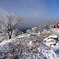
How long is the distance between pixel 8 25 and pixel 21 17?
198 inches

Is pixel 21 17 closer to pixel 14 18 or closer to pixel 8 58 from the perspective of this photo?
pixel 14 18

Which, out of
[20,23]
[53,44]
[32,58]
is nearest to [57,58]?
[32,58]

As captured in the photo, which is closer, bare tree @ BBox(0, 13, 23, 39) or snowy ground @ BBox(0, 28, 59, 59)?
snowy ground @ BBox(0, 28, 59, 59)

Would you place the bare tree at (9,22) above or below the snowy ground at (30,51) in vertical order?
above

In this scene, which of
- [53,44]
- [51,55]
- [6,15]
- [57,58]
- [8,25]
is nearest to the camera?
[57,58]

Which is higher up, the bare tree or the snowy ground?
the bare tree

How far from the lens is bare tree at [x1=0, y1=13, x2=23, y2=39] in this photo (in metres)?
22.9

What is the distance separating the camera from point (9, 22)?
23234 millimetres

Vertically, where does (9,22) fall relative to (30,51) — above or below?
above

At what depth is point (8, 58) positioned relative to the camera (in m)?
5.03

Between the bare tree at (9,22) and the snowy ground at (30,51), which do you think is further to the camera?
the bare tree at (9,22)

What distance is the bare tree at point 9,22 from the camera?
22859 mm

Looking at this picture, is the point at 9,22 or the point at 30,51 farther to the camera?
the point at 9,22

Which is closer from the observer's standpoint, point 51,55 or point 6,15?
point 51,55
